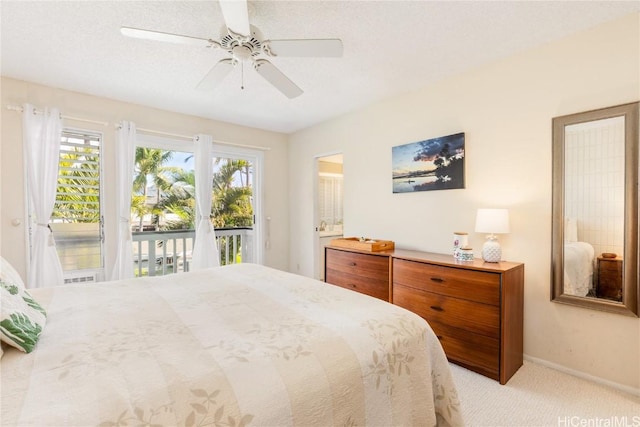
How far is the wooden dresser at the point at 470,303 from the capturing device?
6.85ft

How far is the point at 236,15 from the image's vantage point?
1472 millimetres

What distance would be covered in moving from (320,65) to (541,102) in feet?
5.86

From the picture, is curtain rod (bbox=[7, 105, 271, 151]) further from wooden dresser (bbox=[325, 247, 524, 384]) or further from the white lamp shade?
the white lamp shade

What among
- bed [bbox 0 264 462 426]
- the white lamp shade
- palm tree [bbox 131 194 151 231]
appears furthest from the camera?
palm tree [bbox 131 194 151 231]

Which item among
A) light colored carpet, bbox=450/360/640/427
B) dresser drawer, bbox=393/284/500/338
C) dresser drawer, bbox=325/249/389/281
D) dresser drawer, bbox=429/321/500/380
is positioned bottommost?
light colored carpet, bbox=450/360/640/427

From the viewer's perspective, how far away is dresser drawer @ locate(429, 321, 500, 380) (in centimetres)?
211

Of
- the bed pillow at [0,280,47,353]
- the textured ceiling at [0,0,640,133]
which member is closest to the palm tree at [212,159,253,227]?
the textured ceiling at [0,0,640,133]

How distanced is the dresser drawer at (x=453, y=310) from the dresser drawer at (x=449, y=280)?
4cm

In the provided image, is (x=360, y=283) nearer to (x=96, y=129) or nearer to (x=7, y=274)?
(x=7, y=274)

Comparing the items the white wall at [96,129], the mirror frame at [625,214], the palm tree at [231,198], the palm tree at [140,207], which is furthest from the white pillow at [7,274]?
the mirror frame at [625,214]

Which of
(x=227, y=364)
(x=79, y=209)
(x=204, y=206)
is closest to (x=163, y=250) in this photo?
(x=204, y=206)

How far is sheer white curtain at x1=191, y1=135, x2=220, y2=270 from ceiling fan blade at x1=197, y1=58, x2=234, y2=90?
176cm

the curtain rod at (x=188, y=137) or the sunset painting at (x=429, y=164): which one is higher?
the curtain rod at (x=188, y=137)

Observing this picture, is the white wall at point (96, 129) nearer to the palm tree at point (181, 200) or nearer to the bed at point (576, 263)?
the palm tree at point (181, 200)
